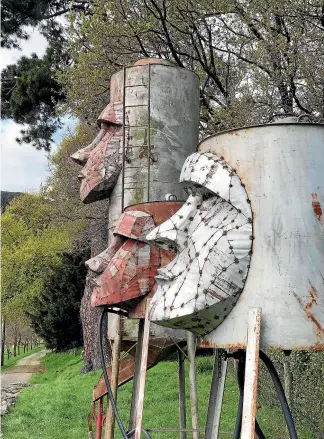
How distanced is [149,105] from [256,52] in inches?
188

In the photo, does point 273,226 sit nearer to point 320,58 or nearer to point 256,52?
point 320,58

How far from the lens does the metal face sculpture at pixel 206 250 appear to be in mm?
3074

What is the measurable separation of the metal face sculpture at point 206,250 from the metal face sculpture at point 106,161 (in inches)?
86.8

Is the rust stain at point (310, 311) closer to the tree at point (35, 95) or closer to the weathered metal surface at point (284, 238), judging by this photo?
the weathered metal surface at point (284, 238)

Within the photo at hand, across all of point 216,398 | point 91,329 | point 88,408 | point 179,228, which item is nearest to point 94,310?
point 91,329

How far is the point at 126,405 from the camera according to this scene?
1273cm

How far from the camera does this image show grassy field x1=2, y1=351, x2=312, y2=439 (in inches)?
406

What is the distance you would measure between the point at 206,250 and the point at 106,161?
8.49ft

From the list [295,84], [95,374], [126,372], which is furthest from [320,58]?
[95,374]

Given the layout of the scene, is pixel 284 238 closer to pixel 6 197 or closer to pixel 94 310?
pixel 94 310

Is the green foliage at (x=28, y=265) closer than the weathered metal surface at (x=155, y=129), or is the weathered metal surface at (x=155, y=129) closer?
the weathered metal surface at (x=155, y=129)

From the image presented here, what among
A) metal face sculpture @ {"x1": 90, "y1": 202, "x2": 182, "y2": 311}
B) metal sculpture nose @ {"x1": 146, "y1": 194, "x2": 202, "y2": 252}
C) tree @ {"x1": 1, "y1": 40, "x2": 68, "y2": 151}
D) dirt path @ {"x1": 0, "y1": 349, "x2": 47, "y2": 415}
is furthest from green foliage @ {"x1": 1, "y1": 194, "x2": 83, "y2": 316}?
metal sculpture nose @ {"x1": 146, "y1": 194, "x2": 202, "y2": 252}

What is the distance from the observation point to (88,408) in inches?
516

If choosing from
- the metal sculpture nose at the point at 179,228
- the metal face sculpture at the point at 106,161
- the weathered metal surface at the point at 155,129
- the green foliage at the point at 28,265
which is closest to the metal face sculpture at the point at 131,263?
the weathered metal surface at the point at 155,129
